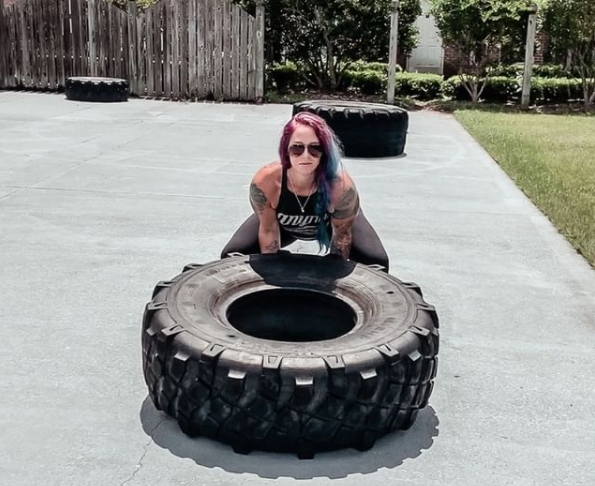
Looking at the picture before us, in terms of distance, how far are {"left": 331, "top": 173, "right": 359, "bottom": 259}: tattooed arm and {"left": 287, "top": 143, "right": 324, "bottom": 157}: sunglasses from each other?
205 millimetres

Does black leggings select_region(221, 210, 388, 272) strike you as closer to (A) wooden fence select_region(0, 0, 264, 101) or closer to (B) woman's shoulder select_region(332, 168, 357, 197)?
(B) woman's shoulder select_region(332, 168, 357, 197)

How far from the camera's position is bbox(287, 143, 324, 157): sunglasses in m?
3.43

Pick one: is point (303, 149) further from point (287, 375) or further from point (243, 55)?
point (243, 55)

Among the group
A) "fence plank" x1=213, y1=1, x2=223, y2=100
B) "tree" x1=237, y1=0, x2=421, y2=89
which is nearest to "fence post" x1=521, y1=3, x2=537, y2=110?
"tree" x1=237, y1=0, x2=421, y2=89

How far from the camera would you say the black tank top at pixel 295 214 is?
359 cm

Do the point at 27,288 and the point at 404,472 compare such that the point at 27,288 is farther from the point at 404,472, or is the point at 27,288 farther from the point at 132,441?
the point at 404,472

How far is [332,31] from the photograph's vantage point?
651 inches

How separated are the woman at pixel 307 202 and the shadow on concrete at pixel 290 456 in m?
1.10

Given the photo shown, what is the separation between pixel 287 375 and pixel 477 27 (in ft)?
46.3

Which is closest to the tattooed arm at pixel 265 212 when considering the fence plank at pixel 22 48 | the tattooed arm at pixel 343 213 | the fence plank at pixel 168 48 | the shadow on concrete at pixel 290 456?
the tattooed arm at pixel 343 213

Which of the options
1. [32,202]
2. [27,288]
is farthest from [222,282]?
[32,202]

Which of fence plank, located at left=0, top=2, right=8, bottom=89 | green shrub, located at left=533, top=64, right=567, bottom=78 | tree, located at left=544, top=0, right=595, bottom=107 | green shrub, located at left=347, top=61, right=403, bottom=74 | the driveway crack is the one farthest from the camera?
green shrub, located at left=347, top=61, right=403, bottom=74

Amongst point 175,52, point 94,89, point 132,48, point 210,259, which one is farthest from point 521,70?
point 210,259

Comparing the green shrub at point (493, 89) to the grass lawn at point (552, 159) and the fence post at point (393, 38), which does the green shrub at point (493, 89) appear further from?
the grass lawn at point (552, 159)
